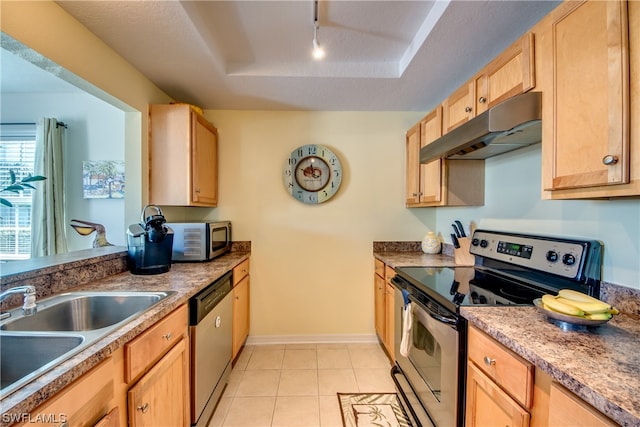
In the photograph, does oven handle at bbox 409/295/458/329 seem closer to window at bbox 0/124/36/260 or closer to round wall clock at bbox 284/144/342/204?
round wall clock at bbox 284/144/342/204

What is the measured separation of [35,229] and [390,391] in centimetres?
335

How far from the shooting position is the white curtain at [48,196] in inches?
92.9

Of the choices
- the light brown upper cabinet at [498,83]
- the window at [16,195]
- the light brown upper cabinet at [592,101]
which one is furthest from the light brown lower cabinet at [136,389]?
the window at [16,195]

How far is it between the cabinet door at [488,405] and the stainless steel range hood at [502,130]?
104cm

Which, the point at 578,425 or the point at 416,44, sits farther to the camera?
the point at 416,44

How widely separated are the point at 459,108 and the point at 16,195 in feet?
13.0

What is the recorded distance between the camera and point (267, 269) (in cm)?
264

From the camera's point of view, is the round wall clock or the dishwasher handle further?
the round wall clock

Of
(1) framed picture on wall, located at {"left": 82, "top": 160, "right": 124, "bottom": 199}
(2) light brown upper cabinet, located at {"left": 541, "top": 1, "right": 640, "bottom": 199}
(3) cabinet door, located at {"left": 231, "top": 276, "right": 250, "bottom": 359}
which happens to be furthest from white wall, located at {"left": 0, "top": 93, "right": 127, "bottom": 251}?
(2) light brown upper cabinet, located at {"left": 541, "top": 1, "right": 640, "bottom": 199}

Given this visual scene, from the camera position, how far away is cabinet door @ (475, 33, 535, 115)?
1179 millimetres

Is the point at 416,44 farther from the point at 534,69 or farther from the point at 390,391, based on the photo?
the point at 390,391

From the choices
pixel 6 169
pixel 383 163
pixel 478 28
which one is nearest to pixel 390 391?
pixel 383 163

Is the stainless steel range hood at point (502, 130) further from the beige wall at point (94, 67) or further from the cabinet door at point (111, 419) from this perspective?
the beige wall at point (94, 67)

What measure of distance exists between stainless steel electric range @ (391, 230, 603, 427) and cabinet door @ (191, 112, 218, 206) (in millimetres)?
1728
